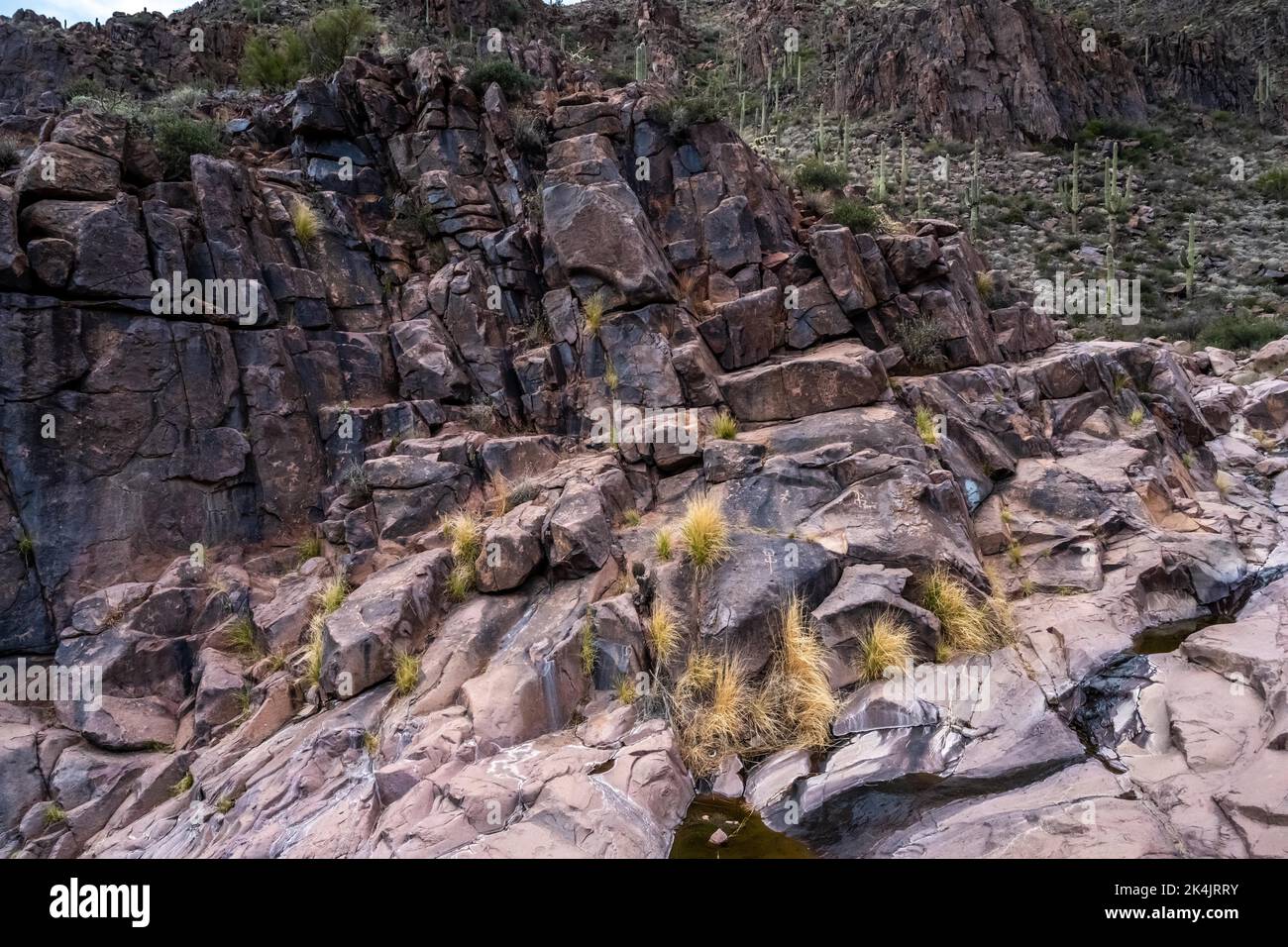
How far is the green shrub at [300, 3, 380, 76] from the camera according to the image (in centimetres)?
1398

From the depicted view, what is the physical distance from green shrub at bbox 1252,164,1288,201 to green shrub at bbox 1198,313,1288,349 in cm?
1352

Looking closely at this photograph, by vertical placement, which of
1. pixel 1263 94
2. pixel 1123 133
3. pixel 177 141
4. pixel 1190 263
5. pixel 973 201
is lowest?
pixel 177 141

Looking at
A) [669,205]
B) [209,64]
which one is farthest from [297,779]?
[209,64]

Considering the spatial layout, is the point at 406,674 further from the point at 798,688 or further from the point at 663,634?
the point at 798,688

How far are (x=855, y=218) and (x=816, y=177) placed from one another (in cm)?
185

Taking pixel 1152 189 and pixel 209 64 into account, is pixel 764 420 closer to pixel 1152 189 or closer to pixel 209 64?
pixel 209 64

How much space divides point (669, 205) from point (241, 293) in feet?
23.2

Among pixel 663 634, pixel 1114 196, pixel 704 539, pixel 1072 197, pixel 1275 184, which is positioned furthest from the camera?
pixel 1275 184

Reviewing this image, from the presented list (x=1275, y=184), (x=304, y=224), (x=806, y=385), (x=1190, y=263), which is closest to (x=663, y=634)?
(x=806, y=385)

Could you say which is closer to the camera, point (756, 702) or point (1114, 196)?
point (756, 702)

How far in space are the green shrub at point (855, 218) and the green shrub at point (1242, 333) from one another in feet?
61.1

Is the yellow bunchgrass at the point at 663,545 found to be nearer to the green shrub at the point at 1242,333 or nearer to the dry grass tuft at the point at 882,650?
the dry grass tuft at the point at 882,650

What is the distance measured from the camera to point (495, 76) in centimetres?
1200

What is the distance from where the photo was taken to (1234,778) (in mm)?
4559
